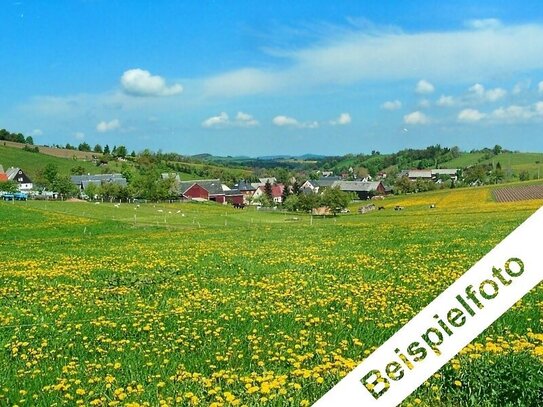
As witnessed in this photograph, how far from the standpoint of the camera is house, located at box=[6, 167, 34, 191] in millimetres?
164250

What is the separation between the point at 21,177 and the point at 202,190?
5521 centimetres

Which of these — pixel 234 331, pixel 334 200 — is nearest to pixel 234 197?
pixel 334 200

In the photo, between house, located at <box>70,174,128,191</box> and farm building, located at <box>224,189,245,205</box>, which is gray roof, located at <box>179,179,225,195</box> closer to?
farm building, located at <box>224,189,245,205</box>

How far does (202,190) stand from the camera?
17962 cm

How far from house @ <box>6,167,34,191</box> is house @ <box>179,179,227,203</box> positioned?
45.7m

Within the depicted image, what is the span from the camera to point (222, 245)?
28.6 meters

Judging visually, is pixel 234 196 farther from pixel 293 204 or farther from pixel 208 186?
pixel 293 204

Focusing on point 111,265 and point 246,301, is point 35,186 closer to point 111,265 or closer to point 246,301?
point 111,265

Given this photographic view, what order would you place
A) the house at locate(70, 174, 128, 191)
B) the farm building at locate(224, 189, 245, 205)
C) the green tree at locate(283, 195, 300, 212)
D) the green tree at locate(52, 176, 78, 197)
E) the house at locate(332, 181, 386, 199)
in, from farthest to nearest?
the farm building at locate(224, 189, 245, 205)
the house at locate(332, 181, 386, 199)
the house at locate(70, 174, 128, 191)
the green tree at locate(52, 176, 78, 197)
the green tree at locate(283, 195, 300, 212)

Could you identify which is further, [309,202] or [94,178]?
[94,178]

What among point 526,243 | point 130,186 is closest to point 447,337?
point 526,243

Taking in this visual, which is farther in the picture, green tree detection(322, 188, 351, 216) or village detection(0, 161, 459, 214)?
village detection(0, 161, 459, 214)

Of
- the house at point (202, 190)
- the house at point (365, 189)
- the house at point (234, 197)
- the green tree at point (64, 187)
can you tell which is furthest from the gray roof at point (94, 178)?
the house at point (365, 189)

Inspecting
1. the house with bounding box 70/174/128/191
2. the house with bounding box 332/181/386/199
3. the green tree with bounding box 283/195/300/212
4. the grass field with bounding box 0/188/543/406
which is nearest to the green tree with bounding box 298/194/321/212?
the green tree with bounding box 283/195/300/212
